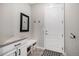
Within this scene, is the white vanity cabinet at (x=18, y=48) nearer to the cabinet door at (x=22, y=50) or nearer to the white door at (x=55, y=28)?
the cabinet door at (x=22, y=50)

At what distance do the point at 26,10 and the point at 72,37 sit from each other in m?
0.70

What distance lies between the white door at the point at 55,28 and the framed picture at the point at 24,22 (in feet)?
0.90

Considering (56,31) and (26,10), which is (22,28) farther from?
(56,31)

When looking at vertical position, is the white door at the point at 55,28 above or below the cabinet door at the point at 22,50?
above

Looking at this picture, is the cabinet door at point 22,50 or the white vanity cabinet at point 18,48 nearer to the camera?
the white vanity cabinet at point 18,48

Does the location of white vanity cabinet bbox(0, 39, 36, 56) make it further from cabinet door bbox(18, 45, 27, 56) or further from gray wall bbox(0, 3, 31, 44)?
gray wall bbox(0, 3, 31, 44)

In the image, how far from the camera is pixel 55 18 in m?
1.21

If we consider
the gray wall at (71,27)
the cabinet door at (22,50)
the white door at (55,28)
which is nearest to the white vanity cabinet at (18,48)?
the cabinet door at (22,50)

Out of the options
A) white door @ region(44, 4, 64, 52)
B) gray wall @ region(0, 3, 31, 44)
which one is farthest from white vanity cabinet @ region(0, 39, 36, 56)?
white door @ region(44, 4, 64, 52)

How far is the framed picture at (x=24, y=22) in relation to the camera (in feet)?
3.91

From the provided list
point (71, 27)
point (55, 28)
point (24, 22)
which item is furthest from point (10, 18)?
point (71, 27)

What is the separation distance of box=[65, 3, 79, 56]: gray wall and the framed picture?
51 centimetres

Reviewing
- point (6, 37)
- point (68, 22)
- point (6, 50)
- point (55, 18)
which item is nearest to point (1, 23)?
point (6, 37)

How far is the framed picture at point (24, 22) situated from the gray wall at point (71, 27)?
0.51 m
